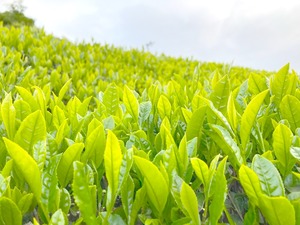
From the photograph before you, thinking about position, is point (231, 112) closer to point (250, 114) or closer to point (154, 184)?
point (250, 114)

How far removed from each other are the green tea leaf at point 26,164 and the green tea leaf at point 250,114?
85 cm

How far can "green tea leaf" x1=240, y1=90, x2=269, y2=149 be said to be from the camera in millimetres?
1764

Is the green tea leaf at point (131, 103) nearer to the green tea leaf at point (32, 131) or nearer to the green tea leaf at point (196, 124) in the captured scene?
the green tea leaf at point (196, 124)

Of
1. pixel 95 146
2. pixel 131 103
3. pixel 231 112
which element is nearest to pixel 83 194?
pixel 95 146

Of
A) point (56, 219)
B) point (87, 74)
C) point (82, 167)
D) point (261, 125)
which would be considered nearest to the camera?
point (56, 219)

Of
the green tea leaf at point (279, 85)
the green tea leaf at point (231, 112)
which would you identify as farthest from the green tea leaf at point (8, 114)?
the green tea leaf at point (279, 85)

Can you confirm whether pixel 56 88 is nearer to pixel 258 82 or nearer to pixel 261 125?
pixel 258 82

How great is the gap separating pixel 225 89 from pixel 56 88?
155 inches

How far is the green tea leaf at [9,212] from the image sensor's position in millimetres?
1490

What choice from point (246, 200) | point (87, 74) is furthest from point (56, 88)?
point (246, 200)

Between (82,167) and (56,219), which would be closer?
(56,219)

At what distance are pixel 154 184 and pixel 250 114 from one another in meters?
0.55

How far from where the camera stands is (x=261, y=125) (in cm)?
229

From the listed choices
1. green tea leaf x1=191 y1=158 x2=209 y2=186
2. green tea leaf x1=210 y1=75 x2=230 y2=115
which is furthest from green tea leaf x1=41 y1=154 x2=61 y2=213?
green tea leaf x1=210 y1=75 x2=230 y2=115
